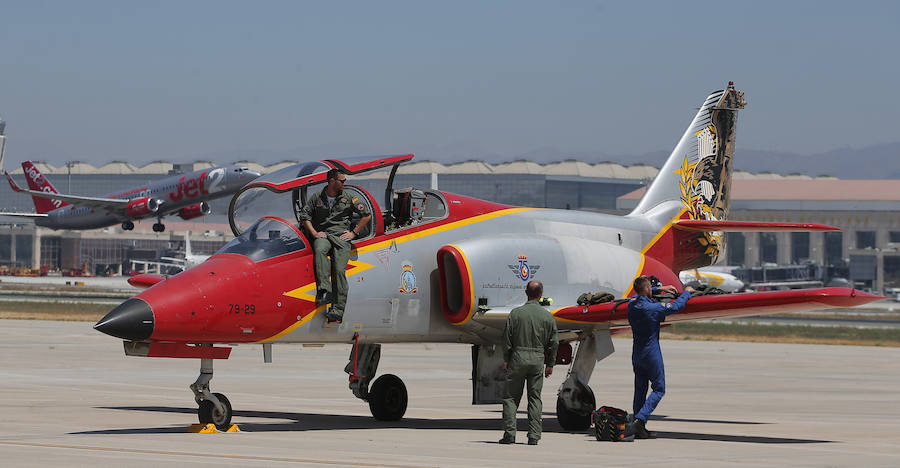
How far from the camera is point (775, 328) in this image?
62500 mm

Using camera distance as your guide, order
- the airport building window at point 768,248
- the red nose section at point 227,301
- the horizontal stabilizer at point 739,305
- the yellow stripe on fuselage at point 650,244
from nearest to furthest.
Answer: the red nose section at point 227,301, the horizontal stabilizer at point 739,305, the yellow stripe on fuselage at point 650,244, the airport building window at point 768,248

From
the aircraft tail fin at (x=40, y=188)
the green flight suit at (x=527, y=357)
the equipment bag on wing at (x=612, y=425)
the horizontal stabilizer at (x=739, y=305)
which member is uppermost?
the aircraft tail fin at (x=40, y=188)

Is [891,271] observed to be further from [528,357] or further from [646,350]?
[528,357]

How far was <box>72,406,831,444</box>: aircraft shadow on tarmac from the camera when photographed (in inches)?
634

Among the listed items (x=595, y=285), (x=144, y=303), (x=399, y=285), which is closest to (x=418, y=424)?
(x=399, y=285)

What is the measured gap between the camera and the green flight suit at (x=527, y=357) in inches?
593

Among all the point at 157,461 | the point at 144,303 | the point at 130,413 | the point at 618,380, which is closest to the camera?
the point at 157,461

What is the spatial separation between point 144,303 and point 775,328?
5199cm

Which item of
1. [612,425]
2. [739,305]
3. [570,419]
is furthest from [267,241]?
[739,305]

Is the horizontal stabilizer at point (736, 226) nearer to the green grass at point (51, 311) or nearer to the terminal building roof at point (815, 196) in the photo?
the green grass at point (51, 311)

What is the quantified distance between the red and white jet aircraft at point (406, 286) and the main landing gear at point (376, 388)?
0.07 ft

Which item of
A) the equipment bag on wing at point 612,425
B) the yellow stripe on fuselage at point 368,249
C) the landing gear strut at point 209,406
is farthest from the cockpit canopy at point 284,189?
the equipment bag on wing at point 612,425

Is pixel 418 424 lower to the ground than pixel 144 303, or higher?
lower

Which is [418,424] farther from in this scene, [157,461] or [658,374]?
[157,461]
